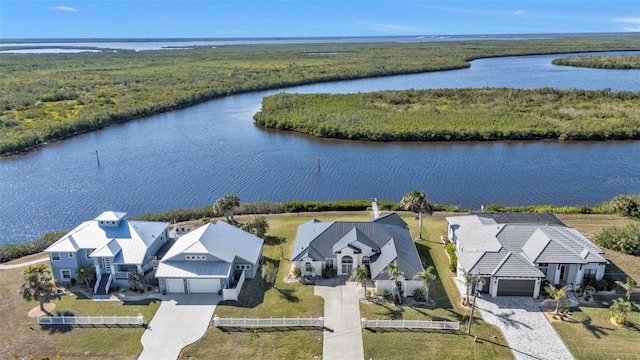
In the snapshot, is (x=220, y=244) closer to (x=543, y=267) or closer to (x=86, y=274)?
(x=86, y=274)

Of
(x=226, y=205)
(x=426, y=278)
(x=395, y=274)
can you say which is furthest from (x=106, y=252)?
(x=426, y=278)

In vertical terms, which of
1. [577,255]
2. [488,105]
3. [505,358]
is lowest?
[505,358]

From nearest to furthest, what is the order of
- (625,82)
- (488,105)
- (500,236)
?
(500,236) < (488,105) < (625,82)

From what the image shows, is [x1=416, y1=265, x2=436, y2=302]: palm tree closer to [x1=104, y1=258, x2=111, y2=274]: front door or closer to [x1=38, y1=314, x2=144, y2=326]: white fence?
[x1=38, y1=314, x2=144, y2=326]: white fence

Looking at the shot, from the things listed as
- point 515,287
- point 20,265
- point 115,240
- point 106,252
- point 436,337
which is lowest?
point 436,337

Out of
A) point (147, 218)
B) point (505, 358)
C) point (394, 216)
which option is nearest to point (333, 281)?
point (394, 216)

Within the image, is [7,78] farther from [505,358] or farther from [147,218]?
[505,358]
